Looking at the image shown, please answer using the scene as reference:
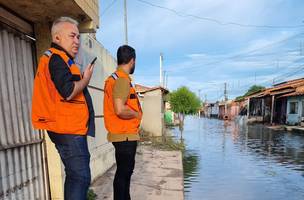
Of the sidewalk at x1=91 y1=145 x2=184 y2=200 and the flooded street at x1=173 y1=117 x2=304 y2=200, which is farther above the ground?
the sidewalk at x1=91 y1=145 x2=184 y2=200

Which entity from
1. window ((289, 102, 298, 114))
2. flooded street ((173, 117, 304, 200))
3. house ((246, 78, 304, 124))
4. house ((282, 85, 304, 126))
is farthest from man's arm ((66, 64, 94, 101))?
window ((289, 102, 298, 114))

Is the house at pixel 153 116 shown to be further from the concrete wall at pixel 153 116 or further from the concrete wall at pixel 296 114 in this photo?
the concrete wall at pixel 296 114

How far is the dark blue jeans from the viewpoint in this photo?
75.5 inches

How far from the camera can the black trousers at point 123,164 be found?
2.66 m

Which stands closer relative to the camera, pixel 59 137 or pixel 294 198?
pixel 59 137

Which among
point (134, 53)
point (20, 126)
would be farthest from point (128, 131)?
point (20, 126)

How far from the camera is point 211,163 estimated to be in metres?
8.13

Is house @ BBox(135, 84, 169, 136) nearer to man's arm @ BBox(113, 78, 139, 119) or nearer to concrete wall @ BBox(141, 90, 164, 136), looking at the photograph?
concrete wall @ BBox(141, 90, 164, 136)

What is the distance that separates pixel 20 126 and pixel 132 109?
129 cm

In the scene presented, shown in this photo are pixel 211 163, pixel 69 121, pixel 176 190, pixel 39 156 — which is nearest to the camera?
pixel 69 121

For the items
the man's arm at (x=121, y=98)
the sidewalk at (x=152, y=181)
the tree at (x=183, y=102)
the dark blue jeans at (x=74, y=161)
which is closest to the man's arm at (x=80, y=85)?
the dark blue jeans at (x=74, y=161)

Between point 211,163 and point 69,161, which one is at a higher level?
point 69,161

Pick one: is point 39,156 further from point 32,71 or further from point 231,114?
point 231,114

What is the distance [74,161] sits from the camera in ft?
6.32
